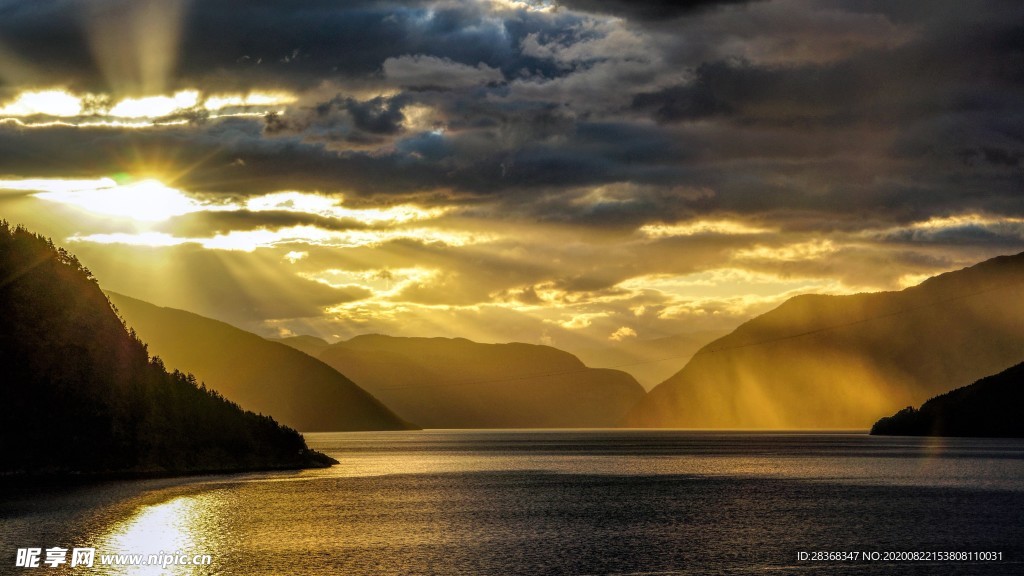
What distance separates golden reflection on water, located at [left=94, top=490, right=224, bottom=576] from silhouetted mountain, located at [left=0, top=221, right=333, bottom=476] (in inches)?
1570

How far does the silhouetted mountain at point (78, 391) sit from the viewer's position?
11806 cm

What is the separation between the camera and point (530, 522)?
76188 mm

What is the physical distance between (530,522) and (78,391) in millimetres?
70134

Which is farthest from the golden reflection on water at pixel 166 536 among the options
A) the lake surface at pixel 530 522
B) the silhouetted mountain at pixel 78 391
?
the silhouetted mountain at pixel 78 391

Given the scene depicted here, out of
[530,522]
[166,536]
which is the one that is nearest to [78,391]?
[166,536]

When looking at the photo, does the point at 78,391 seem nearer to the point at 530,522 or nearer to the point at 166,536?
the point at 166,536

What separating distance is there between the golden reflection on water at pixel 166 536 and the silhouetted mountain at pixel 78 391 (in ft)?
131

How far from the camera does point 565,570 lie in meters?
53.4

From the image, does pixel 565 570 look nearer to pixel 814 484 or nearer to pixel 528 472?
pixel 814 484

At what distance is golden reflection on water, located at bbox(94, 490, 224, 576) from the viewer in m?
52.9

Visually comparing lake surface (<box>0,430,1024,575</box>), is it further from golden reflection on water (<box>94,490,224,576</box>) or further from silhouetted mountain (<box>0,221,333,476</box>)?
silhouetted mountain (<box>0,221,333,476</box>)

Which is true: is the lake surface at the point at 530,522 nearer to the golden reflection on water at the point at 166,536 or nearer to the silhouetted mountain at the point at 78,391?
the golden reflection on water at the point at 166,536

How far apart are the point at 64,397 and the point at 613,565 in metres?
87.2

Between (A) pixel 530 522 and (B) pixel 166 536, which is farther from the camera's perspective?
(A) pixel 530 522
